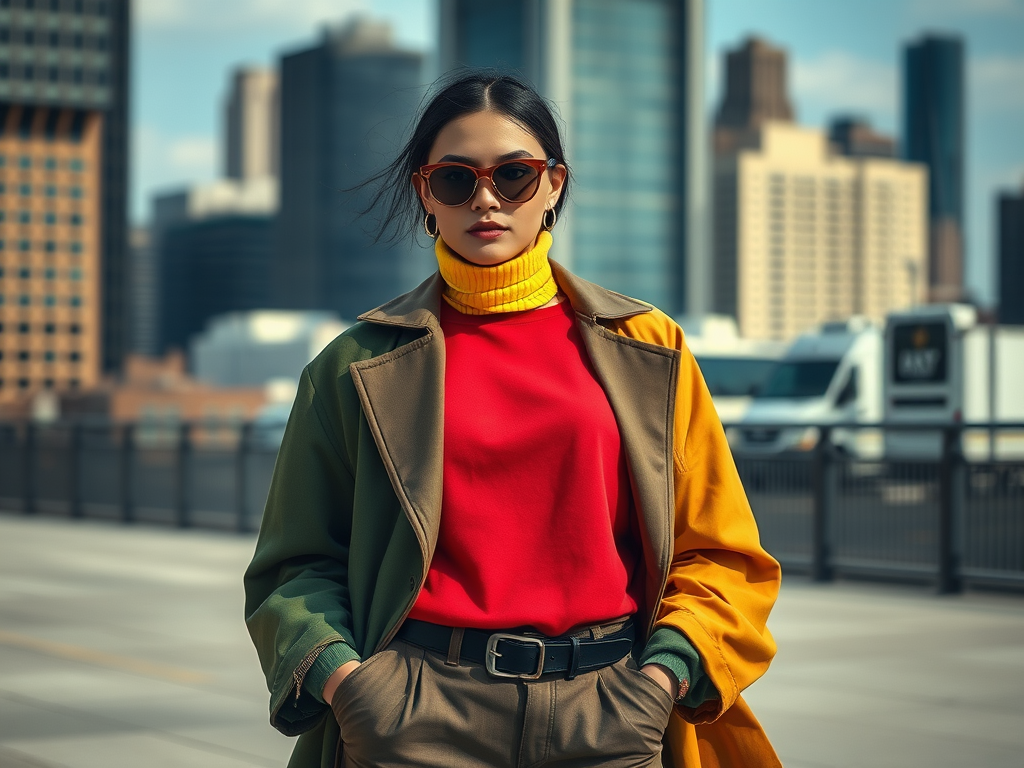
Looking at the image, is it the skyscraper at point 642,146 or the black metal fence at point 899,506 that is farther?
the skyscraper at point 642,146

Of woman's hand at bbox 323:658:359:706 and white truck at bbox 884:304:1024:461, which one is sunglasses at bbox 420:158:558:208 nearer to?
woman's hand at bbox 323:658:359:706

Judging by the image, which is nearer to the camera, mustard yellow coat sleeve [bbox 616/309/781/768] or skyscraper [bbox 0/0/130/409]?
mustard yellow coat sleeve [bbox 616/309/781/768]

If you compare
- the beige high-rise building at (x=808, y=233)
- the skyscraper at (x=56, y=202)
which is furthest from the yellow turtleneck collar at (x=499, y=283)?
the beige high-rise building at (x=808, y=233)

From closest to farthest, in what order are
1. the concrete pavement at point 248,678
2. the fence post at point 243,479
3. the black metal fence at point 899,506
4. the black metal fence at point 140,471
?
the concrete pavement at point 248,678, the black metal fence at point 899,506, the fence post at point 243,479, the black metal fence at point 140,471

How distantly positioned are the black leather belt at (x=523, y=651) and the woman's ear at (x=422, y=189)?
0.75 m

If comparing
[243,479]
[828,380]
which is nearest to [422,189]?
[243,479]

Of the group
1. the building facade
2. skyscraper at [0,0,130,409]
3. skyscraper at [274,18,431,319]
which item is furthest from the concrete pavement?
skyscraper at [274,18,431,319]

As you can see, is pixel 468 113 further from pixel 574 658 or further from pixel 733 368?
pixel 733 368

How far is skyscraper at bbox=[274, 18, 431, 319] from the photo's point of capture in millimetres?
173125

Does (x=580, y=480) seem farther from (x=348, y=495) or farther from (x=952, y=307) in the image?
(x=952, y=307)

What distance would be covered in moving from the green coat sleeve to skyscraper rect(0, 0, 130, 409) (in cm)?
14619

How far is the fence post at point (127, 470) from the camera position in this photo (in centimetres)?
1764

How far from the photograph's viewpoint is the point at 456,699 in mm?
2250

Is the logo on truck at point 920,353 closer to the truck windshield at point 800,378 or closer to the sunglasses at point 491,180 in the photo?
the truck windshield at point 800,378
